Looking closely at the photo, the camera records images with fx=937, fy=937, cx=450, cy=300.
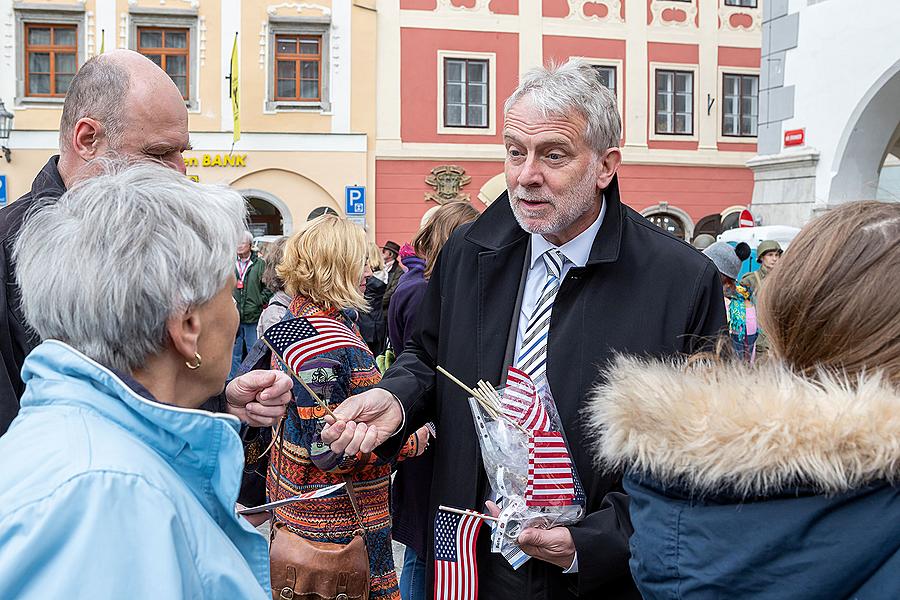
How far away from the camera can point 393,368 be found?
9.89ft

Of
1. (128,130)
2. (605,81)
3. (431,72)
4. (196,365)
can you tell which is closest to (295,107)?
(431,72)

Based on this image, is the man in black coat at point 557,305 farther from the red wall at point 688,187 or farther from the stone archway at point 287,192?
the red wall at point 688,187

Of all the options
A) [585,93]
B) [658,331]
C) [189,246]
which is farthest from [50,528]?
[585,93]

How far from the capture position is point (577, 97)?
2.69 metres

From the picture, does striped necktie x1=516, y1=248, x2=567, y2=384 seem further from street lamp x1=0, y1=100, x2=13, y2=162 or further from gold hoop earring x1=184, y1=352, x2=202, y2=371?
street lamp x1=0, y1=100, x2=13, y2=162

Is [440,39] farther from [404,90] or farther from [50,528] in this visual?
[50,528]

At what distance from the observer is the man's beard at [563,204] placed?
2697 mm

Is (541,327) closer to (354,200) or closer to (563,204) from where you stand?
(563,204)

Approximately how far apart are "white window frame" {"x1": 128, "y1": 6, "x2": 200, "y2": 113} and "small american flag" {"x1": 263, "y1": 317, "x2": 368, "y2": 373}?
677 inches

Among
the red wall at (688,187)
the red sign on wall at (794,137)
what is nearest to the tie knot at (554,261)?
the red sign on wall at (794,137)

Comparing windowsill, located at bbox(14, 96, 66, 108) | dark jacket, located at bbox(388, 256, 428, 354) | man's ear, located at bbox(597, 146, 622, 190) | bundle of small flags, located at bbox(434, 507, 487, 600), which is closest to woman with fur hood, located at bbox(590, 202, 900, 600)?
bundle of small flags, located at bbox(434, 507, 487, 600)

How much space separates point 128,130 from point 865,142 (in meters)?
9.71

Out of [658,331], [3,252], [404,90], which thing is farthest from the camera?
[404,90]

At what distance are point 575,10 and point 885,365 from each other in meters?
20.9
